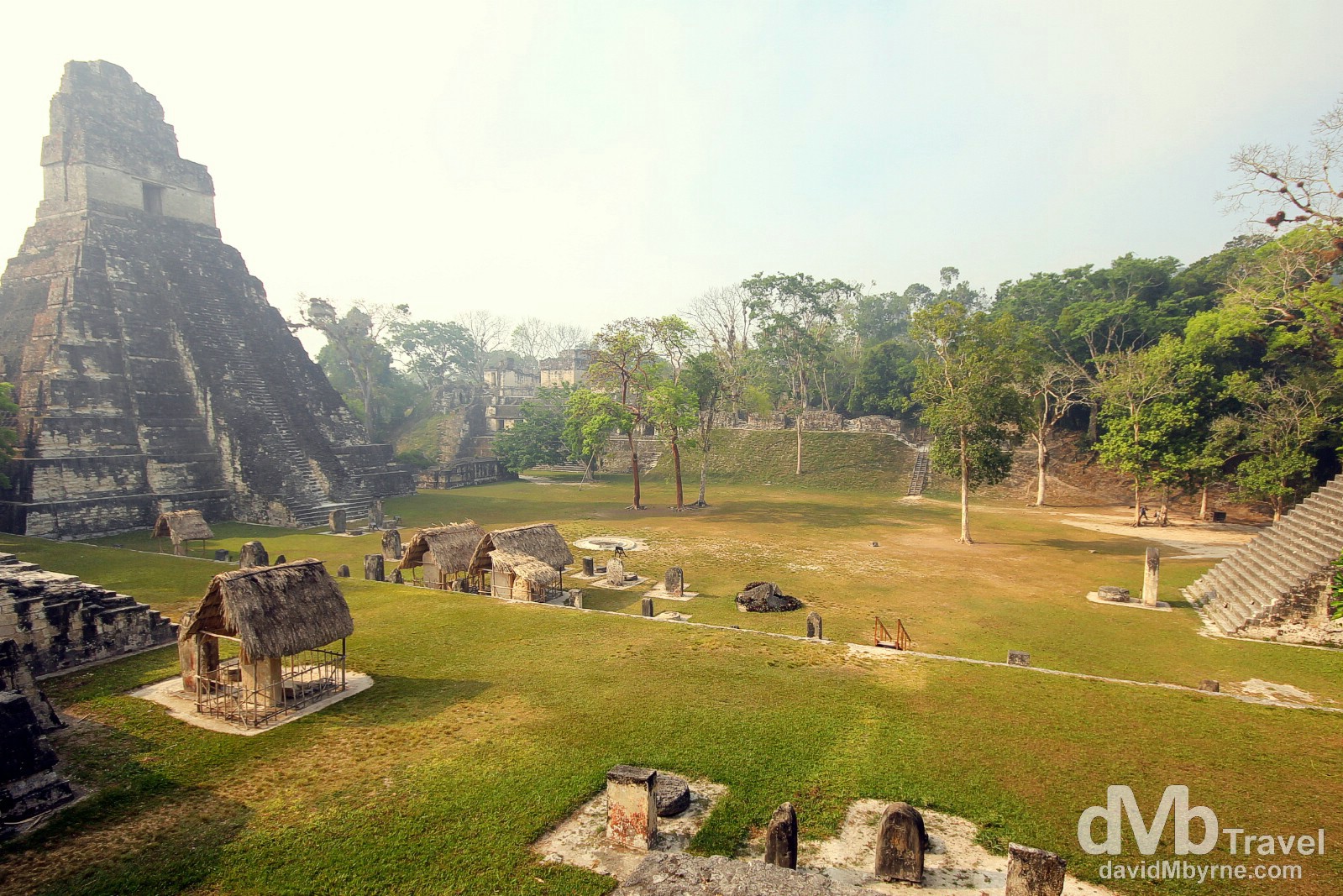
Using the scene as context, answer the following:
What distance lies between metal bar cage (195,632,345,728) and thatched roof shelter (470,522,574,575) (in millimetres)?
6946

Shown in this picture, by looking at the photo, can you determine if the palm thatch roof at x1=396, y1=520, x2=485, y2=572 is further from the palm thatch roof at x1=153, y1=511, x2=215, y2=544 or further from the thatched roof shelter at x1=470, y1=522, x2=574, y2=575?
the palm thatch roof at x1=153, y1=511, x2=215, y2=544

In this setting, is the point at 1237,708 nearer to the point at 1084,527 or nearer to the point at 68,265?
the point at 1084,527

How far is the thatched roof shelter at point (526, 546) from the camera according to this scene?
17.6 meters

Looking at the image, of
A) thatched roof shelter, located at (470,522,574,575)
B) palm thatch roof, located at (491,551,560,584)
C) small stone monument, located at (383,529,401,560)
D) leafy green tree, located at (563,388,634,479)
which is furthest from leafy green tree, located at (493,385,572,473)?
palm thatch roof, located at (491,551,560,584)

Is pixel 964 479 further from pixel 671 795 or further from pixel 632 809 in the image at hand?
pixel 632 809

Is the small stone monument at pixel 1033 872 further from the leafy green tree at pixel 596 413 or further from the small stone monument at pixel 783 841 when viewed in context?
the leafy green tree at pixel 596 413

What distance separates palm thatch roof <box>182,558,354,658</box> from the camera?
9.70 m

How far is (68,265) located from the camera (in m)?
30.1

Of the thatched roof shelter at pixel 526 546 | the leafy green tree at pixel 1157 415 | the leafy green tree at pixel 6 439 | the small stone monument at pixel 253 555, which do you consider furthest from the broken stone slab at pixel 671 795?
the leafy green tree at pixel 1157 415

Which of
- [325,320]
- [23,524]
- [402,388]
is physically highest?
[325,320]

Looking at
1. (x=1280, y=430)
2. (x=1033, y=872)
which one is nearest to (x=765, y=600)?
(x=1033, y=872)

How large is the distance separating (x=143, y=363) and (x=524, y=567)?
82.3ft

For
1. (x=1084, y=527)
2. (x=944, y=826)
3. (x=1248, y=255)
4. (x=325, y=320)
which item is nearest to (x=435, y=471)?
(x=325, y=320)

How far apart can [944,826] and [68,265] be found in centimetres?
4101
